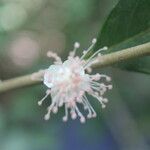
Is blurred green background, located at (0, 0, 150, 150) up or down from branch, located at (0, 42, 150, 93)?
up


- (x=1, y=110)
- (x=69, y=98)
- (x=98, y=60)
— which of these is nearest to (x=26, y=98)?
(x=1, y=110)

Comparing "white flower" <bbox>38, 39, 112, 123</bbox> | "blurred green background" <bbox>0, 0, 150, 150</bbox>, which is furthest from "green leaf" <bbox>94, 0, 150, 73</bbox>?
"blurred green background" <bbox>0, 0, 150, 150</bbox>

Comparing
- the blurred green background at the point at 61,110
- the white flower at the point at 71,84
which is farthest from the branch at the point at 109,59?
the blurred green background at the point at 61,110

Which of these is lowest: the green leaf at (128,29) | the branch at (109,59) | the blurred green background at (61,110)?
the branch at (109,59)

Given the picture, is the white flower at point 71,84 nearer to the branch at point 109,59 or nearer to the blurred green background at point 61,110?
the branch at point 109,59

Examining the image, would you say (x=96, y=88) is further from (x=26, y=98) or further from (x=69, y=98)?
(x=26, y=98)

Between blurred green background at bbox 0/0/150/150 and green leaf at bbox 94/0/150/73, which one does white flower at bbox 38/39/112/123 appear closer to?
green leaf at bbox 94/0/150/73
